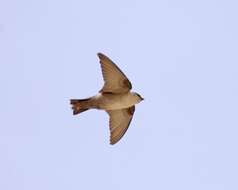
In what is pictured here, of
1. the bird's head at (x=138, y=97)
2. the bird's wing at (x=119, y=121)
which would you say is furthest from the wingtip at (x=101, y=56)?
the bird's wing at (x=119, y=121)

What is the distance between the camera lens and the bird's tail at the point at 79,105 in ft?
38.2

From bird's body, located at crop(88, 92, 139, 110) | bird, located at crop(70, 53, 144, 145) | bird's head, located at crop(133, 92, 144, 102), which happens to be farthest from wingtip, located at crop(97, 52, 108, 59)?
bird's head, located at crop(133, 92, 144, 102)

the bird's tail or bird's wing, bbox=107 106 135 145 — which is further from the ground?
the bird's tail

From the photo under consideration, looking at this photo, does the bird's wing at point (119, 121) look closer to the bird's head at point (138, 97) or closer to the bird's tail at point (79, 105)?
the bird's head at point (138, 97)

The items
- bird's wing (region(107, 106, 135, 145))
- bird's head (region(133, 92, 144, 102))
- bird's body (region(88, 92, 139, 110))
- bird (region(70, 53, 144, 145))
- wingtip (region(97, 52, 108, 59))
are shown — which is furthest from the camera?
bird's wing (region(107, 106, 135, 145))

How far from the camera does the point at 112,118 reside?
12.6 meters

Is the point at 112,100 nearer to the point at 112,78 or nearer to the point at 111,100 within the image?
the point at 111,100

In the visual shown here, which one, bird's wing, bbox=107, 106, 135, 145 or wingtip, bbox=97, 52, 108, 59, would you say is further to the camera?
bird's wing, bbox=107, 106, 135, 145

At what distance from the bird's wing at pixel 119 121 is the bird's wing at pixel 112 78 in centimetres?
79

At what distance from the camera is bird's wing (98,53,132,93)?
11539 millimetres

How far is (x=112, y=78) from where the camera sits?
38.8ft

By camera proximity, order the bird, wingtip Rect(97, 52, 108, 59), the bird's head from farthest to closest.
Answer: the bird's head, the bird, wingtip Rect(97, 52, 108, 59)

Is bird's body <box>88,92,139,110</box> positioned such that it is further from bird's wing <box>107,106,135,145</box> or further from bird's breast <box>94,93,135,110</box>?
bird's wing <box>107,106,135,145</box>

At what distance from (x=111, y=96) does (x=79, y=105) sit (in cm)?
61
